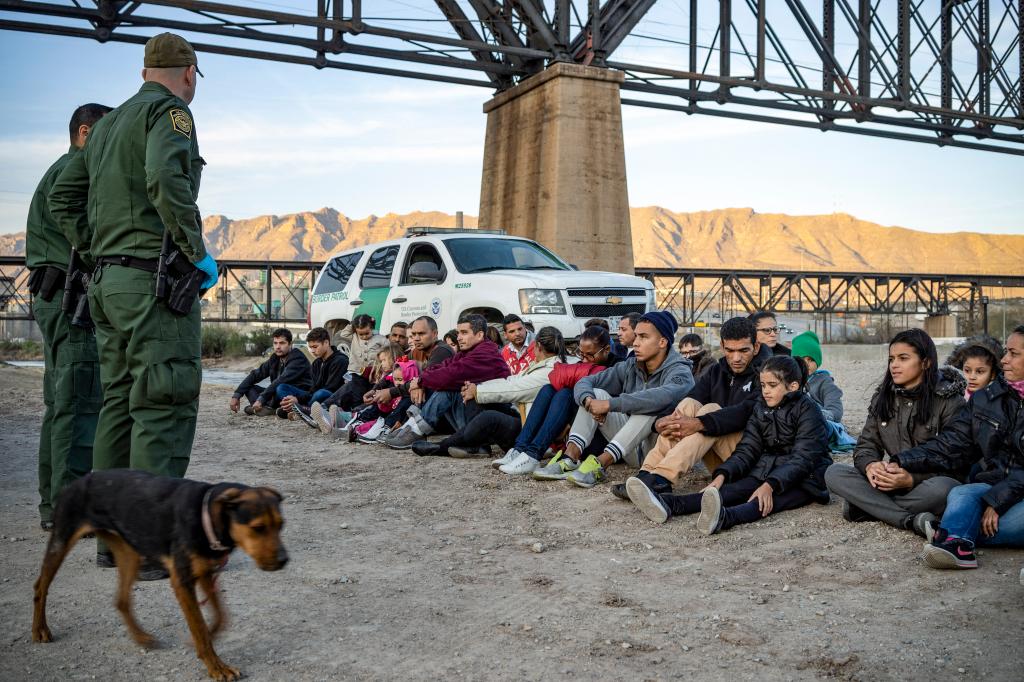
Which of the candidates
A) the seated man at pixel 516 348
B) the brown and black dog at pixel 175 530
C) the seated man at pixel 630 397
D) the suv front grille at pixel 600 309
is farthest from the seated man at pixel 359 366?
the brown and black dog at pixel 175 530

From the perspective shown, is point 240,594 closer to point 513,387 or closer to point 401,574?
point 401,574

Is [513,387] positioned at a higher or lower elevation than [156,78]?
lower

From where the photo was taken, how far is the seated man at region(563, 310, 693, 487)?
6656 mm

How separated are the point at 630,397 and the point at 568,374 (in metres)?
0.78

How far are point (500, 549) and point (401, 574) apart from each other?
0.70m

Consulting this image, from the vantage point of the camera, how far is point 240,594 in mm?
4215

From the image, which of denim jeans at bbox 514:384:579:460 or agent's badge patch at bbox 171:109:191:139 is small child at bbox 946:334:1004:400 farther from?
agent's badge patch at bbox 171:109:191:139

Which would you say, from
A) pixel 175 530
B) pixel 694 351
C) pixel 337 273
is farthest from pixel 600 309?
pixel 175 530

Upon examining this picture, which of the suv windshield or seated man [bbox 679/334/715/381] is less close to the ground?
the suv windshield

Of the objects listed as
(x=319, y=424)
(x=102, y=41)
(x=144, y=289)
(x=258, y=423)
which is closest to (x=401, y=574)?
(x=144, y=289)

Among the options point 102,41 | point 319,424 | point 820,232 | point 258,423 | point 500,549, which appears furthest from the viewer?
point 820,232

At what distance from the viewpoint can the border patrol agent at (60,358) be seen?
5.41 meters

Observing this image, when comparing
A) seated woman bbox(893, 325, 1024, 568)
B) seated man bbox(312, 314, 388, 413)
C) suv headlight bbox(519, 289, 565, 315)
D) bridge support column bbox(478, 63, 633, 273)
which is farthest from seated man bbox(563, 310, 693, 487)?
bridge support column bbox(478, 63, 633, 273)

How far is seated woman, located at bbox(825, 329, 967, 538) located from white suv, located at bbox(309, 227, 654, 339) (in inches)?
198
